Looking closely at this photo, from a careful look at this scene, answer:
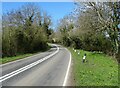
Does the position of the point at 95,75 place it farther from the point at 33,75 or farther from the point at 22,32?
the point at 22,32

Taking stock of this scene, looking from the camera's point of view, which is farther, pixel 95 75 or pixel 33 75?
pixel 33 75

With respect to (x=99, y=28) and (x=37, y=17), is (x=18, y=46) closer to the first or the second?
(x=99, y=28)

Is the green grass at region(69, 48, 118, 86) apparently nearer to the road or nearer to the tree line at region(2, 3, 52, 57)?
the road

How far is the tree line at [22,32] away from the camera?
39.2m

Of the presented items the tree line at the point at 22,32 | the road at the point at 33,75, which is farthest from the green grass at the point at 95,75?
the tree line at the point at 22,32

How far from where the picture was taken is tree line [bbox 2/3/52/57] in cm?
3924

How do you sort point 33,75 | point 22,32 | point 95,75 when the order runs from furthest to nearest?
1. point 22,32
2. point 33,75
3. point 95,75

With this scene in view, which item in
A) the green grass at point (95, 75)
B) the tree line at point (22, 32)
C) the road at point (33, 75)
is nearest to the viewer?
the green grass at point (95, 75)

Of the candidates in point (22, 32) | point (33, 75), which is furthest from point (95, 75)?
point (22, 32)

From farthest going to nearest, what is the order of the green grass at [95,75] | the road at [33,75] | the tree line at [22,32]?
the tree line at [22,32], the road at [33,75], the green grass at [95,75]

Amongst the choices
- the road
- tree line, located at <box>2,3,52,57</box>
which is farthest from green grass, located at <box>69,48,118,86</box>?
tree line, located at <box>2,3,52,57</box>

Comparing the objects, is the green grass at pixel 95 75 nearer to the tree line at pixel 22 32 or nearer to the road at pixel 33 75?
the road at pixel 33 75

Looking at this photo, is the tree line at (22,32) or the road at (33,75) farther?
the tree line at (22,32)

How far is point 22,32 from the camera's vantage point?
49438mm
